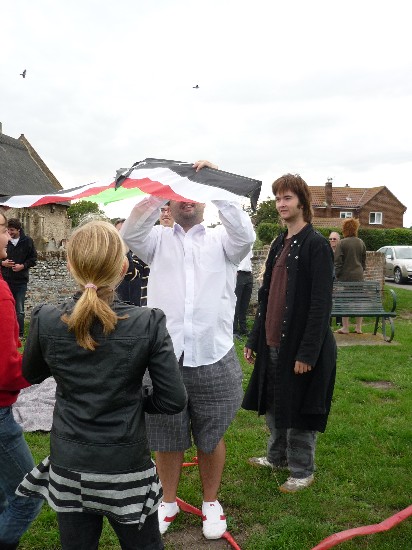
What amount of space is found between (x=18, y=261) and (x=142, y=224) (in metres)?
6.66

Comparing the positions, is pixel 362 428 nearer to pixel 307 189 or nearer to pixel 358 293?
pixel 307 189

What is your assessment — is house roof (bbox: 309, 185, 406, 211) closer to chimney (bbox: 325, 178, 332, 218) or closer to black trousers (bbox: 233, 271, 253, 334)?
chimney (bbox: 325, 178, 332, 218)

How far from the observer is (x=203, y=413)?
324 centimetres

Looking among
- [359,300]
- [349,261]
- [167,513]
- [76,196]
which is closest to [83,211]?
[349,261]

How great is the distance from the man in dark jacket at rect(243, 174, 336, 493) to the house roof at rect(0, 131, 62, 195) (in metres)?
31.2

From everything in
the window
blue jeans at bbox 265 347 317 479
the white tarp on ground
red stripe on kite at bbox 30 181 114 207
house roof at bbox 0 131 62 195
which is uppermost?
house roof at bbox 0 131 62 195

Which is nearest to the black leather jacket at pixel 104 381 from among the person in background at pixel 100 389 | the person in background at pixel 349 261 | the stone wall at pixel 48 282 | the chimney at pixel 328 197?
the person in background at pixel 100 389

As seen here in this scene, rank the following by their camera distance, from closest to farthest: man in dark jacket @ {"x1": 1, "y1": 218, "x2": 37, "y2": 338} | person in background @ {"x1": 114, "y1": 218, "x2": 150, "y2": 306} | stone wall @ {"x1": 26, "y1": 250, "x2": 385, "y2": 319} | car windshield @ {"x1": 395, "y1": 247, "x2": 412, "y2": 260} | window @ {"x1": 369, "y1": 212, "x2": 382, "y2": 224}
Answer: person in background @ {"x1": 114, "y1": 218, "x2": 150, "y2": 306} < man in dark jacket @ {"x1": 1, "y1": 218, "x2": 37, "y2": 338} < stone wall @ {"x1": 26, "y1": 250, "x2": 385, "y2": 319} < car windshield @ {"x1": 395, "y1": 247, "x2": 412, "y2": 260} < window @ {"x1": 369, "y1": 212, "x2": 382, "y2": 224}

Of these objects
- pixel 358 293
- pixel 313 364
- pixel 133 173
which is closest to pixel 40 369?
pixel 133 173

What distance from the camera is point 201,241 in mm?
3301

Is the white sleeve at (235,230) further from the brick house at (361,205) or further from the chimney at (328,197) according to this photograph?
the chimney at (328,197)

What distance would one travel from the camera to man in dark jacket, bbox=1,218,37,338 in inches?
357

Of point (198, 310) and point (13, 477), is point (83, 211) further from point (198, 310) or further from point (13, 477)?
point (13, 477)

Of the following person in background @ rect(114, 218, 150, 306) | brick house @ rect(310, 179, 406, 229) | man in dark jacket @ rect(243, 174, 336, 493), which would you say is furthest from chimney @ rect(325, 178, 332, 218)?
man in dark jacket @ rect(243, 174, 336, 493)
